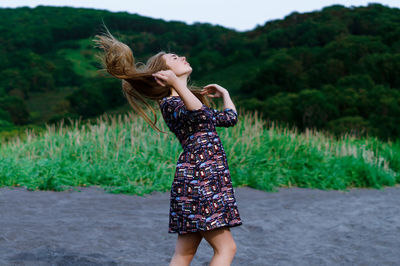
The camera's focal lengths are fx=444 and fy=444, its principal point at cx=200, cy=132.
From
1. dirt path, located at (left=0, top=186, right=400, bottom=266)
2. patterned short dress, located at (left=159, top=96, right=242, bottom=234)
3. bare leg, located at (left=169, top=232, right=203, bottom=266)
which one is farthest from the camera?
dirt path, located at (left=0, top=186, right=400, bottom=266)

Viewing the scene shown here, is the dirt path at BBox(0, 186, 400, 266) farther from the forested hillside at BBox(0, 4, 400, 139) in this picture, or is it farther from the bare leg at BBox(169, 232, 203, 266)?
the forested hillside at BBox(0, 4, 400, 139)

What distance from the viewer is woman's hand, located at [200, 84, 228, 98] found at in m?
2.68

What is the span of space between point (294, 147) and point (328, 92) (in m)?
17.3

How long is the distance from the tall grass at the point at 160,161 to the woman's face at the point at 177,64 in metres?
3.99

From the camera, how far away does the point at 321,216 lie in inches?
222

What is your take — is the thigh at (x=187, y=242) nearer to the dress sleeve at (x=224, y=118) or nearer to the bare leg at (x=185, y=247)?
the bare leg at (x=185, y=247)

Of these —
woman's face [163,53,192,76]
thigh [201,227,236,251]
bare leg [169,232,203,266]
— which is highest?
woman's face [163,53,192,76]

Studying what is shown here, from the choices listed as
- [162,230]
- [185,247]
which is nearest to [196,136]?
[185,247]

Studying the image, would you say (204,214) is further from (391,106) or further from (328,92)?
(328,92)

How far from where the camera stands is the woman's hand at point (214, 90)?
8.78 feet

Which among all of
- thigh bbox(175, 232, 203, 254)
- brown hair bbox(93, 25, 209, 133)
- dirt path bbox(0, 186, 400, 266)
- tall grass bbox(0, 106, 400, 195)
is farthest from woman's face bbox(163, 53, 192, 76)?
tall grass bbox(0, 106, 400, 195)

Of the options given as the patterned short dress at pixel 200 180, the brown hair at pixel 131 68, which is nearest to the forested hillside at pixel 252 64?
the brown hair at pixel 131 68

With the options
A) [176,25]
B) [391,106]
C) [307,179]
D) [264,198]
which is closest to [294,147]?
[307,179]

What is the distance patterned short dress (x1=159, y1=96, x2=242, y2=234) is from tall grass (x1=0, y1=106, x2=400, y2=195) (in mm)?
4123
